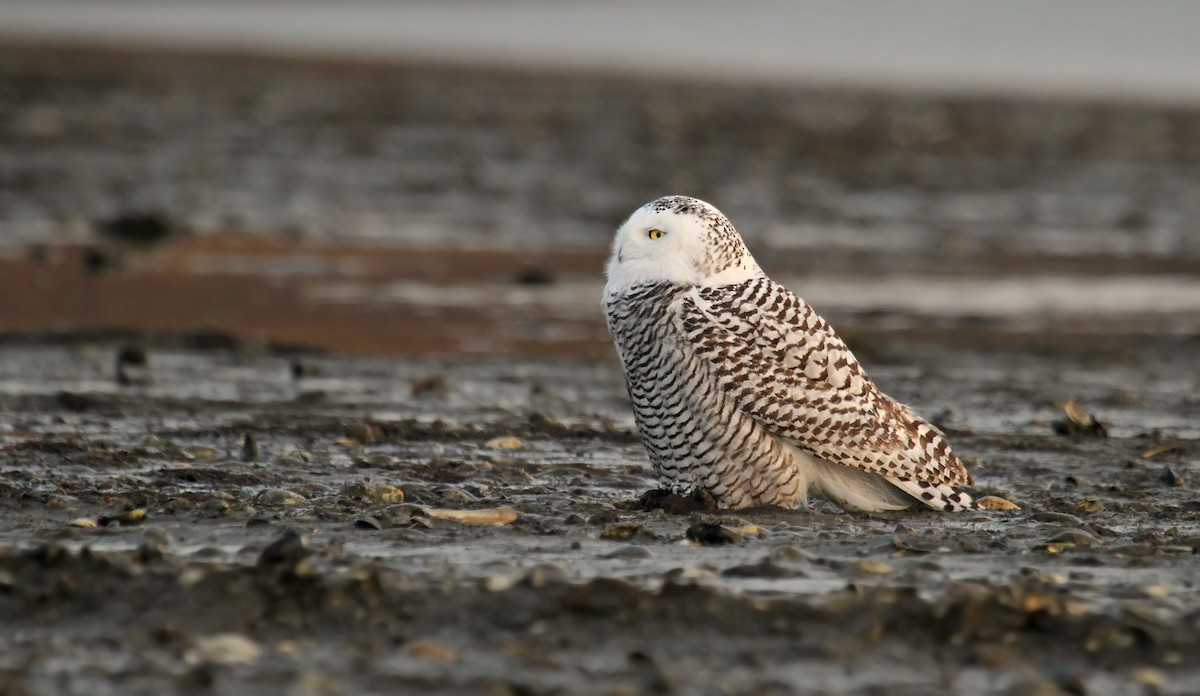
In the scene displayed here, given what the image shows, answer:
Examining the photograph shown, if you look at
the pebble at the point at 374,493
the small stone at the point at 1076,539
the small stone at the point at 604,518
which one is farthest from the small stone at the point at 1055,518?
the pebble at the point at 374,493

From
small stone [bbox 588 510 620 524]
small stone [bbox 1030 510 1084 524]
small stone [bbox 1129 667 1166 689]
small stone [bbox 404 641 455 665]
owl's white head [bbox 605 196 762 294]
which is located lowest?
small stone [bbox 1129 667 1166 689]

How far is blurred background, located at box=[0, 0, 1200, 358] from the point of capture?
1403 cm

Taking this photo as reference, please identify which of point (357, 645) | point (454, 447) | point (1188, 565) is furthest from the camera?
point (454, 447)

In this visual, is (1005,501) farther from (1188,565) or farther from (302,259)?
(302,259)

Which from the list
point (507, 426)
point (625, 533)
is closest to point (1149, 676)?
point (625, 533)

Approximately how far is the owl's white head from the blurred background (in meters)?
1.20

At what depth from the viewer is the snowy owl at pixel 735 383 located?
7.23m

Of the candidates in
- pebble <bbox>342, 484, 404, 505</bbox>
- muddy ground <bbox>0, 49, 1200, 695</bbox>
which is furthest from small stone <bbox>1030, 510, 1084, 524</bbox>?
pebble <bbox>342, 484, 404, 505</bbox>

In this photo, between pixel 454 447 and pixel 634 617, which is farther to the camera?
pixel 454 447

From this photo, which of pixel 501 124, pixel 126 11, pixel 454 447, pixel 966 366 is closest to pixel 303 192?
pixel 501 124

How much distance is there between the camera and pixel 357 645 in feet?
18.0

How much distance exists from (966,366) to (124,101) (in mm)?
16669

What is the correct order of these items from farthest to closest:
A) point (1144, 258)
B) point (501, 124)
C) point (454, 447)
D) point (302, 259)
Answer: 1. point (501, 124)
2. point (1144, 258)
3. point (302, 259)
4. point (454, 447)

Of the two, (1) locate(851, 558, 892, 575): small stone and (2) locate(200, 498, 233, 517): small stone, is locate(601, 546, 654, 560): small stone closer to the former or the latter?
(1) locate(851, 558, 892, 575): small stone
